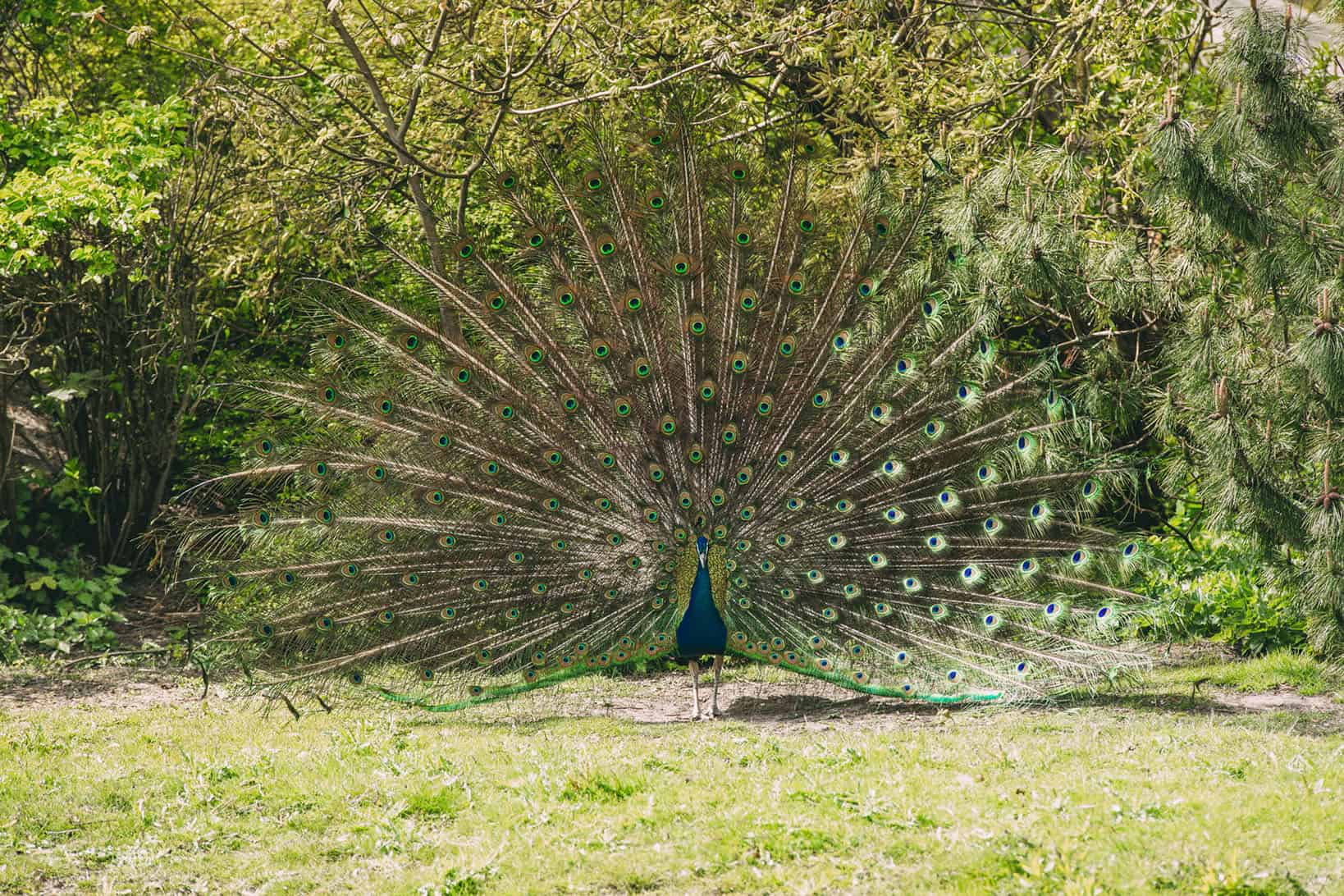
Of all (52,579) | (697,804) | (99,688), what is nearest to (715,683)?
(697,804)

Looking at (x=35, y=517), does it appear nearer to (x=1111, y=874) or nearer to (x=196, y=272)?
(x=196, y=272)

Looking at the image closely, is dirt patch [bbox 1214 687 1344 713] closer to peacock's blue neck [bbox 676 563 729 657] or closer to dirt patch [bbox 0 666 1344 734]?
dirt patch [bbox 0 666 1344 734]

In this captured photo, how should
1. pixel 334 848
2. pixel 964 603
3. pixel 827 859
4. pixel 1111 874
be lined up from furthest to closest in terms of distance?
pixel 964 603, pixel 334 848, pixel 827 859, pixel 1111 874

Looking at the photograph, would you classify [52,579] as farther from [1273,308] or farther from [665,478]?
[1273,308]

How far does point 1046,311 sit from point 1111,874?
20.8ft

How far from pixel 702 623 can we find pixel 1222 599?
179 inches

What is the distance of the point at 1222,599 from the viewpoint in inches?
412

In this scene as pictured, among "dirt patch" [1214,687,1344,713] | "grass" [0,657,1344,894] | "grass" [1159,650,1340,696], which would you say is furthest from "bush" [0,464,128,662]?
"dirt patch" [1214,687,1344,713]

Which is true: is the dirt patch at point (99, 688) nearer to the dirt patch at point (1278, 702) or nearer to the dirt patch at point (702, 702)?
the dirt patch at point (702, 702)

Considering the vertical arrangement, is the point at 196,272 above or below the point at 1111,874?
above

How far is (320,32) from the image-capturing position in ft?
40.3

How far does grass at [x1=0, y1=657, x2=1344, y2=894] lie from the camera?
5.15 meters

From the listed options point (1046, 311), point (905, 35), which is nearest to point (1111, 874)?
point (1046, 311)

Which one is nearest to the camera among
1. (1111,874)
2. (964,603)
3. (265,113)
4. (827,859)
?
(1111,874)
